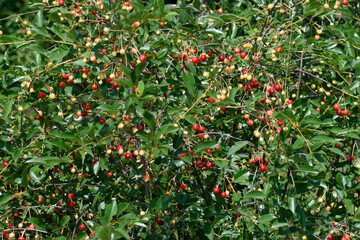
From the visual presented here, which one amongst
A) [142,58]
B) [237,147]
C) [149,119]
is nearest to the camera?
[149,119]

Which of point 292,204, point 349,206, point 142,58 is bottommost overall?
point 349,206

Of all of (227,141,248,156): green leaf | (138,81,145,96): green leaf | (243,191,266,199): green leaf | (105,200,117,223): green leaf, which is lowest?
(243,191,266,199): green leaf

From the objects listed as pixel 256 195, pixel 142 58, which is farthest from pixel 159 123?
pixel 256 195

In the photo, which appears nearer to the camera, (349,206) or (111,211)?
(111,211)

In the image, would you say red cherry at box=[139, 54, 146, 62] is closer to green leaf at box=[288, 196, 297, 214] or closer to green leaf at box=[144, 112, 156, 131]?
green leaf at box=[144, 112, 156, 131]

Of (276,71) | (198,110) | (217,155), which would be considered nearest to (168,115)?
(198,110)

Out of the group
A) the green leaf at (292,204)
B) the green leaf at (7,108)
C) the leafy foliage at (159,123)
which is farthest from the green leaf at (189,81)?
the green leaf at (7,108)

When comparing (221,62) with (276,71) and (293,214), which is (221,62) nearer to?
(276,71)

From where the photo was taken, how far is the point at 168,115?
6.03 feet

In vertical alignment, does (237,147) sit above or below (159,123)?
below

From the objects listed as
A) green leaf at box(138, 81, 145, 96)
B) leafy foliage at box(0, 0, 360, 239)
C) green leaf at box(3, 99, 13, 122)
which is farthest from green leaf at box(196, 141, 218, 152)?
green leaf at box(3, 99, 13, 122)

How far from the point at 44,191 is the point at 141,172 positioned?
2.04ft

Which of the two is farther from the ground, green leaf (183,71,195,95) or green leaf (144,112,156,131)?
green leaf (183,71,195,95)

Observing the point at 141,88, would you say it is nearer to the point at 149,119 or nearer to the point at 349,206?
the point at 149,119
